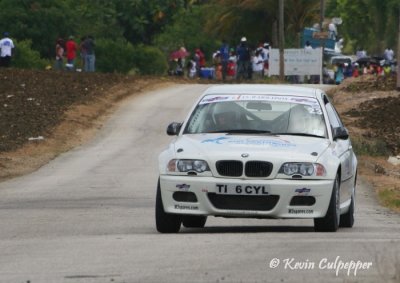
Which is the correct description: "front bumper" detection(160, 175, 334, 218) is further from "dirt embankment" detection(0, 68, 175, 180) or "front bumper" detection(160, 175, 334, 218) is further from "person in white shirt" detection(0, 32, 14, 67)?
"person in white shirt" detection(0, 32, 14, 67)

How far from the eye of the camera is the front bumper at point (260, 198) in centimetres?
1373

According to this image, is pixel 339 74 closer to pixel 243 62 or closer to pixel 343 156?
pixel 243 62

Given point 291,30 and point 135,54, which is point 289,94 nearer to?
point 135,54

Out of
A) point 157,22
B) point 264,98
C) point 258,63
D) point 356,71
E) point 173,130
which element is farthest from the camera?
point 157,22

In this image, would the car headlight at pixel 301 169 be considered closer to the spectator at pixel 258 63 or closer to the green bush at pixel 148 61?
the spectator at pixel 258 63

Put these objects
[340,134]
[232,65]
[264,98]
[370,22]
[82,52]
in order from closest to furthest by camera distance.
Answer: [340,134], [264,98], [82,52], [232,65], [370,22]

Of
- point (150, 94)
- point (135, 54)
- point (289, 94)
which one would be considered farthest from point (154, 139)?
point (135, 54)

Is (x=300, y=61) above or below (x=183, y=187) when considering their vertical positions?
below

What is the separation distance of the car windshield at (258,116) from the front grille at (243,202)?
1.04m

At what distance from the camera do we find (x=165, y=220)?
1425 cm

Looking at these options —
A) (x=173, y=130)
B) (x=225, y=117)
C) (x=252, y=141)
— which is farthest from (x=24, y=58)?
(x=252, y=141)

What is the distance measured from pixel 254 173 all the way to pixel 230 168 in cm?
24

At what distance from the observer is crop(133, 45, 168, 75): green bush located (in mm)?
65062

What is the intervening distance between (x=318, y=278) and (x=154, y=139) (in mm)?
26463
